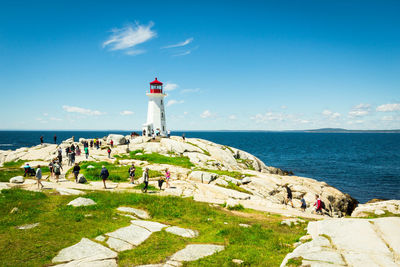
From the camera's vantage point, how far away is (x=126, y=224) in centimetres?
1326

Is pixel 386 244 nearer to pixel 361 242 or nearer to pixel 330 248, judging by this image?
pixel 361 242

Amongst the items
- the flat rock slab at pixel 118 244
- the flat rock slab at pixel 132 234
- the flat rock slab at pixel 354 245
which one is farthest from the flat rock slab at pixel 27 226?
the flat rock slab at pixel 354 245

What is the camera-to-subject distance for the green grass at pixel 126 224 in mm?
10031

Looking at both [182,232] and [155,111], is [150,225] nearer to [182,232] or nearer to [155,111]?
[182,232]

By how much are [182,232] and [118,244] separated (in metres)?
3.57

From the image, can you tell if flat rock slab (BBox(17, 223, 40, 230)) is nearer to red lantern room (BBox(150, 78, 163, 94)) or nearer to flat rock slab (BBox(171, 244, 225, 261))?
flat rock slab (BBox(171, 244, 225, 261))

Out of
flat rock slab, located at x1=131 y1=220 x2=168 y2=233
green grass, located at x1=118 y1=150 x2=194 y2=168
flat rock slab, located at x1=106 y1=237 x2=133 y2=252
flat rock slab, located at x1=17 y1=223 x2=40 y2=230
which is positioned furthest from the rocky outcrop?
flat rock slab, located at x1=17 y1=223 x2=40 y2=230

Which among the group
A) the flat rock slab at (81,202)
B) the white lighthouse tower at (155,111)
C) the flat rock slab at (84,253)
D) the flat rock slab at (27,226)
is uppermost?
the white lighthouse tower at (155,111)

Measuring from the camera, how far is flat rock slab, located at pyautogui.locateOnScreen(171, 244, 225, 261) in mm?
10323

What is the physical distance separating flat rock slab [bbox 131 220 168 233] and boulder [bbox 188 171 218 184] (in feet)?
50.5

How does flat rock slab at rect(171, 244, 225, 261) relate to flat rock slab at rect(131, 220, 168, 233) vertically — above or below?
below

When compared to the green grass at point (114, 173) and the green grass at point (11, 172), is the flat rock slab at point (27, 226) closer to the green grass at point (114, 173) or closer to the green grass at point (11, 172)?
the green grass at point (114, 173)

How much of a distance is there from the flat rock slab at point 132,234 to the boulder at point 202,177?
16.7 m

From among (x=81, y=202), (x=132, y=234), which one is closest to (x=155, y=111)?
(x=81, y=202)
